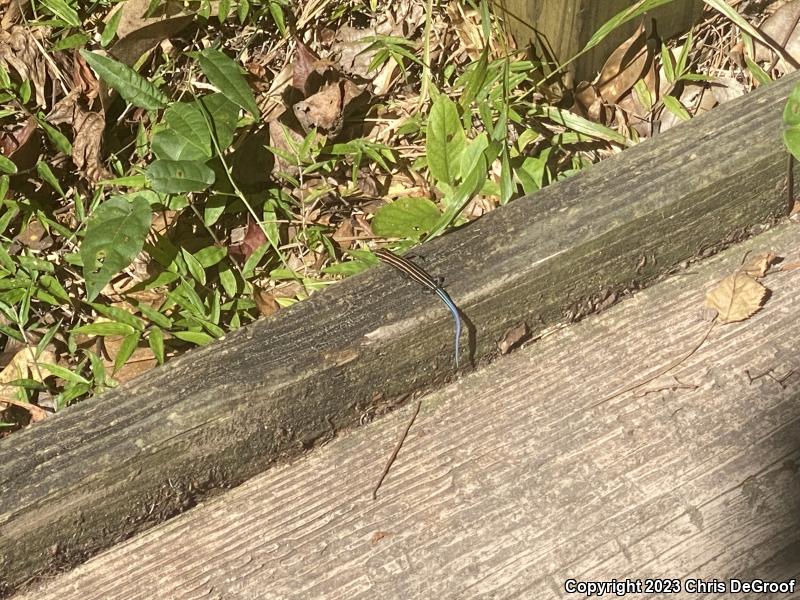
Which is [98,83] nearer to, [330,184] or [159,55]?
[159,55]

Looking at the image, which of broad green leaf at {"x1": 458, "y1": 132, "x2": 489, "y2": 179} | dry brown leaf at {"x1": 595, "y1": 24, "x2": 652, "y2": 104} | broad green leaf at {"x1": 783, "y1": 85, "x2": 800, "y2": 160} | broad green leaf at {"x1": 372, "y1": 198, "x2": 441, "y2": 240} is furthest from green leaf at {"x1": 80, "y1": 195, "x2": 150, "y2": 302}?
broad green leaf at {"x1": 783, "y1": 85, "x2": 800, "y2": 160}

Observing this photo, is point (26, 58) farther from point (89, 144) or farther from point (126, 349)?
point (126, 349)

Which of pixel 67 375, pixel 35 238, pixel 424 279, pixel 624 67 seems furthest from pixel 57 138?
pixel 624 67

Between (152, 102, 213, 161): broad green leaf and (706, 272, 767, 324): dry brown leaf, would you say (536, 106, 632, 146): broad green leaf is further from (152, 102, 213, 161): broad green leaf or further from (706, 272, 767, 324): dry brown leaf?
(152, 102, 213, 161): broad green leaf

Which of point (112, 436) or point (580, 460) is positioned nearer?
point (112, 436)

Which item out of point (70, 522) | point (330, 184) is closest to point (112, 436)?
point (70, 522)

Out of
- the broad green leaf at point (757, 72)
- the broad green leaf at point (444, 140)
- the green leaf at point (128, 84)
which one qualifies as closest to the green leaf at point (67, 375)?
the green leaf at point (128, 84)

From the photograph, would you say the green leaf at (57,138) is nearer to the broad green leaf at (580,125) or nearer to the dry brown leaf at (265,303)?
the dry brown leaf at (265,303)
